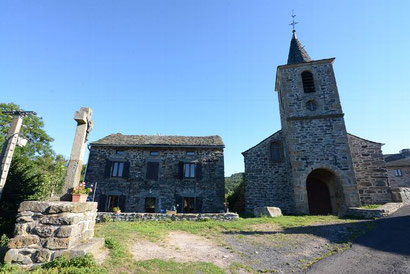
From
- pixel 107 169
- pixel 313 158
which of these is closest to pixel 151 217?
pixel 107 169

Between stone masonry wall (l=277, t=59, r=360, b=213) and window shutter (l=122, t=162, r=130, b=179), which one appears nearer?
stone masonry wall (l=277, t=59, r=360, b=213)

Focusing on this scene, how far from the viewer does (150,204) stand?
14.9 meters

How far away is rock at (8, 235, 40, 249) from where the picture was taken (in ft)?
11.9

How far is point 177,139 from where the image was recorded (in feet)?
58.5

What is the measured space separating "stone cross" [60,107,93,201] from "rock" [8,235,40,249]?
114 centimetres

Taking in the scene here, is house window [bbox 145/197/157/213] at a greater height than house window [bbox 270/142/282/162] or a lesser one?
lesser

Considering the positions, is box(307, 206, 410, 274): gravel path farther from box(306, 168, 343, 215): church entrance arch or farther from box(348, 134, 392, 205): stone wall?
box(348, 134, 392, 205): stone wall

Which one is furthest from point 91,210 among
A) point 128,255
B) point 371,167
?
point 371,167

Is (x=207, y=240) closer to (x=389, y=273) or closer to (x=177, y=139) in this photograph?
(x=389, y=273)

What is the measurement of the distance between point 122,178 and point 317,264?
14211 mm

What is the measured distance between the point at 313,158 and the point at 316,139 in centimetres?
135

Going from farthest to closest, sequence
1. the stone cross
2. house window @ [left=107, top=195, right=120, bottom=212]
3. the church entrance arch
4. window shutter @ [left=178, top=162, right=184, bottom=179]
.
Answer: window shutter @ [left=178, top=162, right=184, bottom=179] → house window @ [left=107, top=195, right=120, bottom=212] → the church entrance arch → the stone cross

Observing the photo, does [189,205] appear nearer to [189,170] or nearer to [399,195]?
[189,170]

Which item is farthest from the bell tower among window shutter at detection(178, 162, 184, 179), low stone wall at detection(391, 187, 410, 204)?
window shutter at detection(178, 162, 184, 179)
